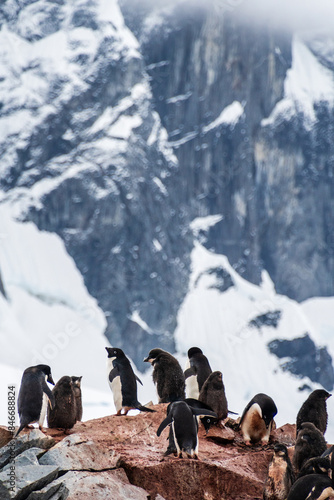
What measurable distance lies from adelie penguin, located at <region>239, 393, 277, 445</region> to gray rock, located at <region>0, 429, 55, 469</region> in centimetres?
373

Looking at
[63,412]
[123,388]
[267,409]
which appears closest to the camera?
[63,412]

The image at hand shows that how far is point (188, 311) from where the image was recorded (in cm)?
17262

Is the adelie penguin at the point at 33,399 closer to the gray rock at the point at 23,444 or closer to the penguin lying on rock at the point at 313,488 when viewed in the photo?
the gray rock at the point at 23,444

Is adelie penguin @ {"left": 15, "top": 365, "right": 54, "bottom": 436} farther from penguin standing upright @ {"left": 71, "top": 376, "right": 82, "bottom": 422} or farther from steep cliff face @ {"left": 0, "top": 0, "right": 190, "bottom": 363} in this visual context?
steep cliff face @ {"left": 0, "top": 0, "right": 190, "bottom": 363}

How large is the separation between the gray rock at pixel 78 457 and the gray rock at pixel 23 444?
0.20 meters

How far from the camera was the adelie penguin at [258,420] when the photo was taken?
14.4 meters

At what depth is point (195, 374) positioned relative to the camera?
1747cm

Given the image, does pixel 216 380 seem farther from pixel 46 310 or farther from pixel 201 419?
pixel 46 310

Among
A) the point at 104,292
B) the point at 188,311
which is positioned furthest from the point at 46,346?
the point at 188,311

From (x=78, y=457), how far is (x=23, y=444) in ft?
2.86

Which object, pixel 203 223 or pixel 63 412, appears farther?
pixel 203 223

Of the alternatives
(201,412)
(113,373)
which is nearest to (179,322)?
(113,373)

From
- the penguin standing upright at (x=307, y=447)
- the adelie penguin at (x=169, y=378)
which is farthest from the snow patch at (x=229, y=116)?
the penguin standing upright at (x=307, y=447)

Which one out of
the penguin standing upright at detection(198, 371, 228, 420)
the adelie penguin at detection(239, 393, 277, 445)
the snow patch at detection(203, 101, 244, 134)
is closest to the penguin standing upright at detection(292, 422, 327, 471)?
the adelie penguin at detection(239, 393, 277, 445)
